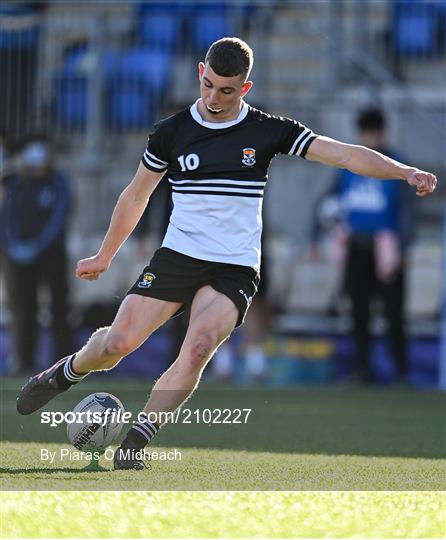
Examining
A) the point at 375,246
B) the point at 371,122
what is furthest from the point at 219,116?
the point at 375,246

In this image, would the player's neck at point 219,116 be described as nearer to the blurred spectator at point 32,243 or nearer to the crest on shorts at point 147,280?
the crest on shorts at point 147,280

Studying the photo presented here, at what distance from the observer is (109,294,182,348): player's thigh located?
21.0 ft

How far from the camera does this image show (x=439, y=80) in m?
15.1

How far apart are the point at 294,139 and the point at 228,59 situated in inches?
21.1

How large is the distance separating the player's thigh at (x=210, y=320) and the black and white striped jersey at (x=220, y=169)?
0.20 meters

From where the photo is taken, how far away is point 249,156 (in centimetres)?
638

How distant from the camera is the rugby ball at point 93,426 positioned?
632cm

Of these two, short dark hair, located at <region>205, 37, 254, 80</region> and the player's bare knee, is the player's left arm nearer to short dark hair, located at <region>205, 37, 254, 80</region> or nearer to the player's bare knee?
short dark hair, located at <region>205, 37, 254, 80</region>

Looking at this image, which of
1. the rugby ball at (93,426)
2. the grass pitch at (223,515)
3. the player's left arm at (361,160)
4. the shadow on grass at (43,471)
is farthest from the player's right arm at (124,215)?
the grass pitch at (223,515)

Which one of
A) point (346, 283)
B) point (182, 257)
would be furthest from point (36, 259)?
point (182, 257)

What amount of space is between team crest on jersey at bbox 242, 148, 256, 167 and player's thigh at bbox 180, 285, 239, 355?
0.62m

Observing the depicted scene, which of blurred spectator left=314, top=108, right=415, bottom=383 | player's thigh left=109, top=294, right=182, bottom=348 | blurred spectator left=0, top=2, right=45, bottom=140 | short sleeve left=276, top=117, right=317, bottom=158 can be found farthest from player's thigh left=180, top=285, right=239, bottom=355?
blurred spectator left=0, top=2, right=45, bottom=140

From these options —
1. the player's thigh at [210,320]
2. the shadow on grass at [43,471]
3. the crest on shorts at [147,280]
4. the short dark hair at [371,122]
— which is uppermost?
the short dark hair at [371,122]

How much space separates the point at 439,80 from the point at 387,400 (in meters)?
5.14
